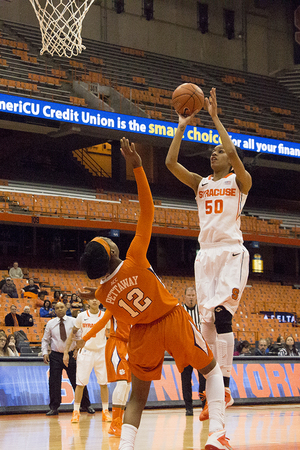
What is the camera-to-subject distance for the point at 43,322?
1647cm

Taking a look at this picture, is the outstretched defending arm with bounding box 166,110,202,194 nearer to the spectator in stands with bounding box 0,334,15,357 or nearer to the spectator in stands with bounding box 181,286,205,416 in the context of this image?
the spectator in stands with bounding box 181,286,205,416

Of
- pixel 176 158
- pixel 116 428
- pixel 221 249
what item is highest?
→ pixel 176 158

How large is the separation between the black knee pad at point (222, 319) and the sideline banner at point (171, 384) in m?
5.63

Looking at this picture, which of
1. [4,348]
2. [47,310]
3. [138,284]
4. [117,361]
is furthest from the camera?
[47,310]

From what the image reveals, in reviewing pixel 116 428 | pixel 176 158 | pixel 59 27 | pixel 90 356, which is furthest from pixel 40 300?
pixel 176 158

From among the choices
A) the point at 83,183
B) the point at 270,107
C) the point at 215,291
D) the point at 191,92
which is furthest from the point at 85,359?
the point at 270,107

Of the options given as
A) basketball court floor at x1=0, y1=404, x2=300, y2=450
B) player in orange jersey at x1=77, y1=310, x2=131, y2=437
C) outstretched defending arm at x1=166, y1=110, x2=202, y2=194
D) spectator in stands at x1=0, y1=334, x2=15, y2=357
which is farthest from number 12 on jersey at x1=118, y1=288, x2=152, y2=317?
spectator in stands at x1=0, y1=334, x2=15, y2=357

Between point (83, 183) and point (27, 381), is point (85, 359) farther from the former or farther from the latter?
point (83, 183)

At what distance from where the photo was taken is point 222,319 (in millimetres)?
5332

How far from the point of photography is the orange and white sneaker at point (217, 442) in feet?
14.4

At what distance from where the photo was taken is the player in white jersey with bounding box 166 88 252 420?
5348 millimetres

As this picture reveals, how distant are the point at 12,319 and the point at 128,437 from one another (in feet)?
38.0

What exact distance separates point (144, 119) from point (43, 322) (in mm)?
9593

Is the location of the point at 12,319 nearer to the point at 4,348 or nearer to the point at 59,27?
the point at 4,348
